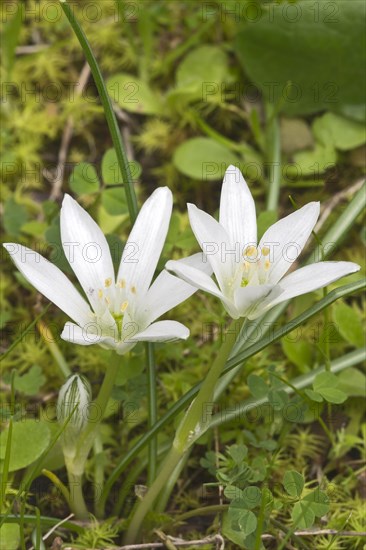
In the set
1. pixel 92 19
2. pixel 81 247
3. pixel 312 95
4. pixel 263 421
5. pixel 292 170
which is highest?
pixel 92 19

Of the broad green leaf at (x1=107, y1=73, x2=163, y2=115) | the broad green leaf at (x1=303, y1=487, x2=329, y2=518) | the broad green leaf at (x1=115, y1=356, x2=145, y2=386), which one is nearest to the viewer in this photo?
the broad green leaf at (x1=303, y1=487, x2=329, y2=518)

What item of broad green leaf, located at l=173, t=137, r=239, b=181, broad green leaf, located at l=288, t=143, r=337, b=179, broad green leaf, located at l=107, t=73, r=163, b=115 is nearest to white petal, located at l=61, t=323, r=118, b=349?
broad green leaf, located at l=173, t=137, r=239, b=181

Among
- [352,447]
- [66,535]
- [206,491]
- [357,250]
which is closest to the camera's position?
[66,535]

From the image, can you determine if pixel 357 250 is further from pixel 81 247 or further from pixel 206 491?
pixel 81 247

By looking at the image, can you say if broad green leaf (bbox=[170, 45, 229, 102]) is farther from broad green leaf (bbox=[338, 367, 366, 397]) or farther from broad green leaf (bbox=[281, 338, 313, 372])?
broad green leaf (bbox=[338, 367, 366, 397])

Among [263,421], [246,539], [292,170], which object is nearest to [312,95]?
[292,170]

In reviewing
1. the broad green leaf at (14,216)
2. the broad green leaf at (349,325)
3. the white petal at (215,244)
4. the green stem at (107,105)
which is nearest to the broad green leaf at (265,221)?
the broad green leaf at (349,325)

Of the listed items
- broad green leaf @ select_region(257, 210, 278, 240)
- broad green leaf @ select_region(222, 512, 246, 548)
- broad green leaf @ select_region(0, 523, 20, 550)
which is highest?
broad green leaf @ select_region(257, 210, 278, 240)

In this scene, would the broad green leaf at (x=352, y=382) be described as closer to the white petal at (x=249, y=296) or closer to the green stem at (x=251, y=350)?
the green stem at (x=251, y=350)
